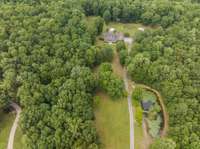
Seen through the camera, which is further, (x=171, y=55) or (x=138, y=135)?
(x=171, y=55)

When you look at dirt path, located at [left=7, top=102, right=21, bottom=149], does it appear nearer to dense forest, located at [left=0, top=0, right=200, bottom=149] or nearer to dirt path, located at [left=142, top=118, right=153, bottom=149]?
dense forest, located at [left=0, top=0, right=200, bottom=149]

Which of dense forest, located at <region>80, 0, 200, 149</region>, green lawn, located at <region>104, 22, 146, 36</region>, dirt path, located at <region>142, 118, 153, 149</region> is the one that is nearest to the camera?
dirt path, located at <region>142, 118, 153, 149</region>

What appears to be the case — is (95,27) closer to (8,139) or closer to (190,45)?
(190,45)

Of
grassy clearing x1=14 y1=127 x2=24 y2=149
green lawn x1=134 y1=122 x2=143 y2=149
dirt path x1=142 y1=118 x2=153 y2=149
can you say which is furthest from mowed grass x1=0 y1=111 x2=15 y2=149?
dirt path x1=142 y1=118 x2=153 y2=149

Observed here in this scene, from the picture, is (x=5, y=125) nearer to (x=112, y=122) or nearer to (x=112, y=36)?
(x=112, y=122)

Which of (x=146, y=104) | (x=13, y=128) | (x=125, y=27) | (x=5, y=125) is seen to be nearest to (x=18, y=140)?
(x=13, y=128)

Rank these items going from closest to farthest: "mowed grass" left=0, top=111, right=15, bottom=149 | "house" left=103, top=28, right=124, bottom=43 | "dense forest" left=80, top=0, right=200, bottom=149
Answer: "mowed grass" left=0, top=111, right=15, bottom=149, "dense forest" left=80, top=0, right=200, bottom=149, "house" left=103, top=28, right=124, bottom=43

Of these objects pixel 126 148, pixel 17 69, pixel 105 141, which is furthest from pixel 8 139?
pixel 126 148

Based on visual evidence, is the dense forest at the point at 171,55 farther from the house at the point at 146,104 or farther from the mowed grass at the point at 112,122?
the mowed grass at the point at 112,122
